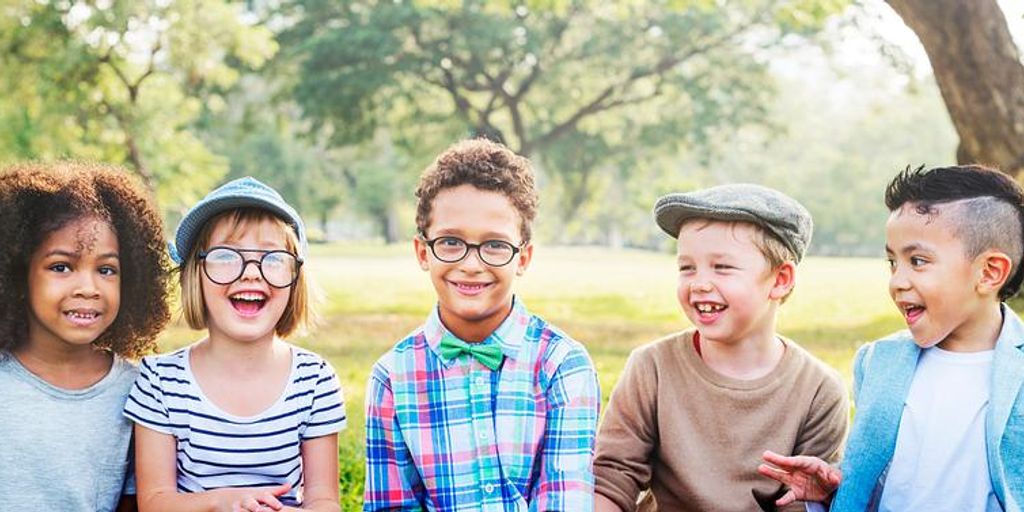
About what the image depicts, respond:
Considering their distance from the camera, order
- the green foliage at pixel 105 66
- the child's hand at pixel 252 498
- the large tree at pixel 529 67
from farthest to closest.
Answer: the large tree at pixel 529 67 → the green foliage at pixel 105 66 → the child's hand at pixel 252 498

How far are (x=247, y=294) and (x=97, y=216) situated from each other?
55 centimetres

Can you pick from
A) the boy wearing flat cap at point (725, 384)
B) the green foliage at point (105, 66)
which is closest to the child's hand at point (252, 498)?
the boy wearing flat cap at point (725, 384)

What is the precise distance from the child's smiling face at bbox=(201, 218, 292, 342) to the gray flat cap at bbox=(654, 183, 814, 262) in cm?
132

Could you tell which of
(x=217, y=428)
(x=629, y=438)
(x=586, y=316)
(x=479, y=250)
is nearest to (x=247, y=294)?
(x=217, y=428)

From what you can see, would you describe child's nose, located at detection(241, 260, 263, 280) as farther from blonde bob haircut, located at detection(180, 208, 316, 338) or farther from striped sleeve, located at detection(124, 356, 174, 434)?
striped sleeve, located at detection(124, 356, 174, 434)

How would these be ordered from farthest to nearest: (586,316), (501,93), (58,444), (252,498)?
(501,93) → (586,316) → (58,444) → (252,498)

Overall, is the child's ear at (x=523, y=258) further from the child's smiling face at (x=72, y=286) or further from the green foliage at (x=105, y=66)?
the green foliage at (x=105, y=66)

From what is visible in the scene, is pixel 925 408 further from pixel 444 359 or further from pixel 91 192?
pixel 91 192

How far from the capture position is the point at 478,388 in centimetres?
339

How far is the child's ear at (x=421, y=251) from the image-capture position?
348 cm

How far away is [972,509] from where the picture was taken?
3230 mm

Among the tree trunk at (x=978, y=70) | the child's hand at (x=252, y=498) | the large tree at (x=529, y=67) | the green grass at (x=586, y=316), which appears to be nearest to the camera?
the child's hand at (x=252, y=498)

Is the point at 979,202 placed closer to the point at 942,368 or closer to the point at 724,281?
the point at 942,368

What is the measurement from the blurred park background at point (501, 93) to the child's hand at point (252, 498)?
151 cm
